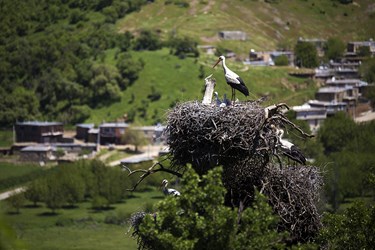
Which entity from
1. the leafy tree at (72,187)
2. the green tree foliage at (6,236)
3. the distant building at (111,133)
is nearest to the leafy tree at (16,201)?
the leafy tree at (72,187)

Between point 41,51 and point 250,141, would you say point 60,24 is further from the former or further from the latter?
point 250,141

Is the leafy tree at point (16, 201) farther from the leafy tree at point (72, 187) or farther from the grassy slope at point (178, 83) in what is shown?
the grassy slope at point (178, 83)

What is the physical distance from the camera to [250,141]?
16.7 meters

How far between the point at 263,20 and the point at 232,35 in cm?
813

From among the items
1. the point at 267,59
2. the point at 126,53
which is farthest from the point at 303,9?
the point at 126,53

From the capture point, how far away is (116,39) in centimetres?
10544

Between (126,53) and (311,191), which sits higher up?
(311,191)

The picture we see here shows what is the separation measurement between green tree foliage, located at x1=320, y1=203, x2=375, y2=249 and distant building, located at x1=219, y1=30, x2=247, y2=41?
295ft

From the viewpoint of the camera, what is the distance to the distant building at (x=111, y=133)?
279 ft

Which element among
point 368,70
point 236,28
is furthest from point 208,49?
point 368,70

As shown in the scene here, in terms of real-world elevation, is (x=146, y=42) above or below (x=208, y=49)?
above

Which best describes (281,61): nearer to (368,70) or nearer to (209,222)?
(368,70)

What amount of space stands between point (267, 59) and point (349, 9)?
18295mm

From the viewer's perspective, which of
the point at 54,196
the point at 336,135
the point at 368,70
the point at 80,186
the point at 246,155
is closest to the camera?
the point at 246,155
